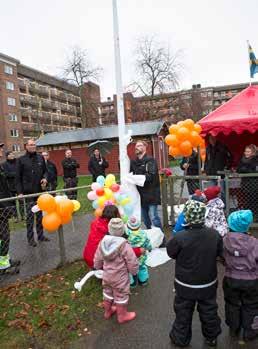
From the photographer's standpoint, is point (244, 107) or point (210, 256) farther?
point (244, 107)

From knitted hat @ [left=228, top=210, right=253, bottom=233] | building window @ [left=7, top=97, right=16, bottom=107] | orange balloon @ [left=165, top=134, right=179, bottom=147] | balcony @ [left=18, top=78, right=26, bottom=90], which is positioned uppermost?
balcony @ [left=18, top=78, right=26, bottom=90]

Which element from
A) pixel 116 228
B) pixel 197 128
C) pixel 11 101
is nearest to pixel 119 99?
pixel 197 128

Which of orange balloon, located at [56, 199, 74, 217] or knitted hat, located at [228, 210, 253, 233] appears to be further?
orange balloon, located at [56, 199, 74, 217]

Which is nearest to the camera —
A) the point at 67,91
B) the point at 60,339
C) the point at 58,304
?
the point at 60,339

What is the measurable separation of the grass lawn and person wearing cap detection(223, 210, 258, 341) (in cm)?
160

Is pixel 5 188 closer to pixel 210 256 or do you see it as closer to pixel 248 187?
pixel 210 256

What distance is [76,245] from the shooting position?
24.5 feet

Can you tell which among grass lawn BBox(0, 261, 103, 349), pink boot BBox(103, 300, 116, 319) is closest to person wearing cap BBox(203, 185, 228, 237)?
grass lawn BBox(0, 261, 103, 349)

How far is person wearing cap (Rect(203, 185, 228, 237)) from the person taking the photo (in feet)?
18.4

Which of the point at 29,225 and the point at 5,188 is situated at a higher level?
the point at 5,188

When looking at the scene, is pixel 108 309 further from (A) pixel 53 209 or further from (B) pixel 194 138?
(B) pixel 194 138

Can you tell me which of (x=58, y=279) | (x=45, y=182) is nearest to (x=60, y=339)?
(x=58, y=279)

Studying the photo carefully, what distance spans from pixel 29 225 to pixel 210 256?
4.56 meters

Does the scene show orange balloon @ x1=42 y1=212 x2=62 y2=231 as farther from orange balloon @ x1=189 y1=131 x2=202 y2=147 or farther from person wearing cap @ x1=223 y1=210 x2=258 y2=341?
orange balloon @ x1=189 y1=131 x2=202 y2=147
